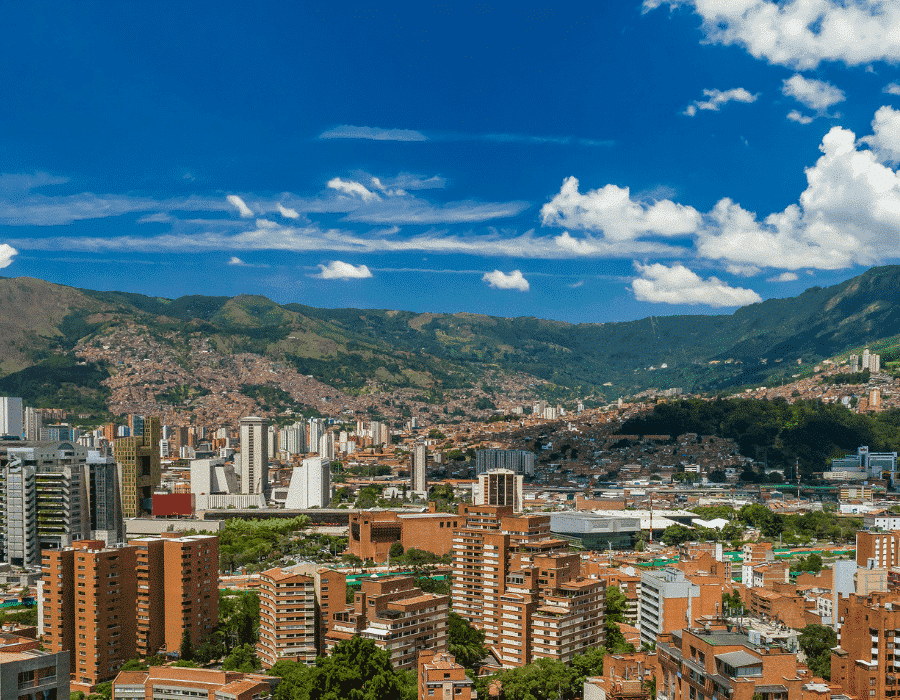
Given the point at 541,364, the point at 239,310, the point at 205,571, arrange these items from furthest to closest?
the point at 541,364, the point at 239,310, the point at 205,571

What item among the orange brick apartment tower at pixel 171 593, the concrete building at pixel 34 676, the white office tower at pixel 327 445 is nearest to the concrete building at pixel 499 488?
the orange brick apartment tower at pixel 171 593

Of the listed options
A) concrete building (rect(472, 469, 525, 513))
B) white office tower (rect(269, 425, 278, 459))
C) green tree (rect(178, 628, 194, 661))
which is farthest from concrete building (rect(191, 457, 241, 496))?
green tree (rect(178, 628, 194, 661))

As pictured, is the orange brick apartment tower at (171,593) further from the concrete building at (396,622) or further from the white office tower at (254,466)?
the white office tower at (254,466)

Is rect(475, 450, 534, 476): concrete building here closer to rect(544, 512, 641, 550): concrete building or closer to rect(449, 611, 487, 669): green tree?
rect(544, 512, 641, 550): concrete building

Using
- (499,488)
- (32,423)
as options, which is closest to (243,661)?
(499,488)

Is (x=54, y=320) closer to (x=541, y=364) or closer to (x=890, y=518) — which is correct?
(x=541, y=364)

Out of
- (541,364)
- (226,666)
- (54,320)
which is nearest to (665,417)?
(226,666)

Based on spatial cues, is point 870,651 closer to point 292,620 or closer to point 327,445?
point 292,620
